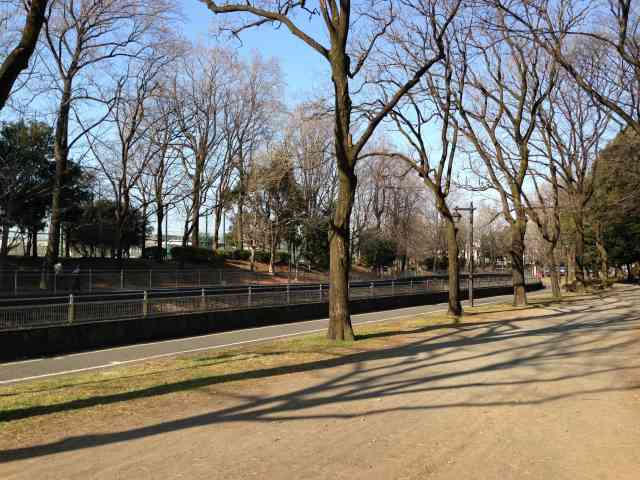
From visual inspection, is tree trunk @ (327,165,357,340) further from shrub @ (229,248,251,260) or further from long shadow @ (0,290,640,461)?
shrub @ (229,248,251,260)

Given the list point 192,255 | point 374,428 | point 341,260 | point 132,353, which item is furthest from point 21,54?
point 192,255

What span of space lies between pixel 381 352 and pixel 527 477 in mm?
7490

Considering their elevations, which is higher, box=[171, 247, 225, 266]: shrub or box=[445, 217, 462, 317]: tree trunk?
box=[171, 247, 225, 266]: shrub

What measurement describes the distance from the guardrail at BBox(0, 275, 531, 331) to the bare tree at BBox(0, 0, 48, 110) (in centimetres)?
915

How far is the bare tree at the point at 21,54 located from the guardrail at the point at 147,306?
9153mm

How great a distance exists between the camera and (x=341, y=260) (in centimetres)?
1429

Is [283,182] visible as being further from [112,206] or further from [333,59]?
[333,59]

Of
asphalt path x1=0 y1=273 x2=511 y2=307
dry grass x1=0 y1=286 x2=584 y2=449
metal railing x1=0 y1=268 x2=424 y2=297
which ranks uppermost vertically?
metal railing x1=0 y1=268 x2=424 y2=297

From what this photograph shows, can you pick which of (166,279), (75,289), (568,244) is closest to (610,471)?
(75,289)

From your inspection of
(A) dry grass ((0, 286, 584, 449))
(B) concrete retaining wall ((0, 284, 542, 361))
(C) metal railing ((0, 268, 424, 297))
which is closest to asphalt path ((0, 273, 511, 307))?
(C) metal railing ((0, 268, 424, 297))

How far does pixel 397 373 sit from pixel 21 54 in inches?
298

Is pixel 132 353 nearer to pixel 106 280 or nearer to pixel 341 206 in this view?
pixel 341 206

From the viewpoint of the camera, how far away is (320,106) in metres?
18.1

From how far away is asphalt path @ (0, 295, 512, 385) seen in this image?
12.6 metres
